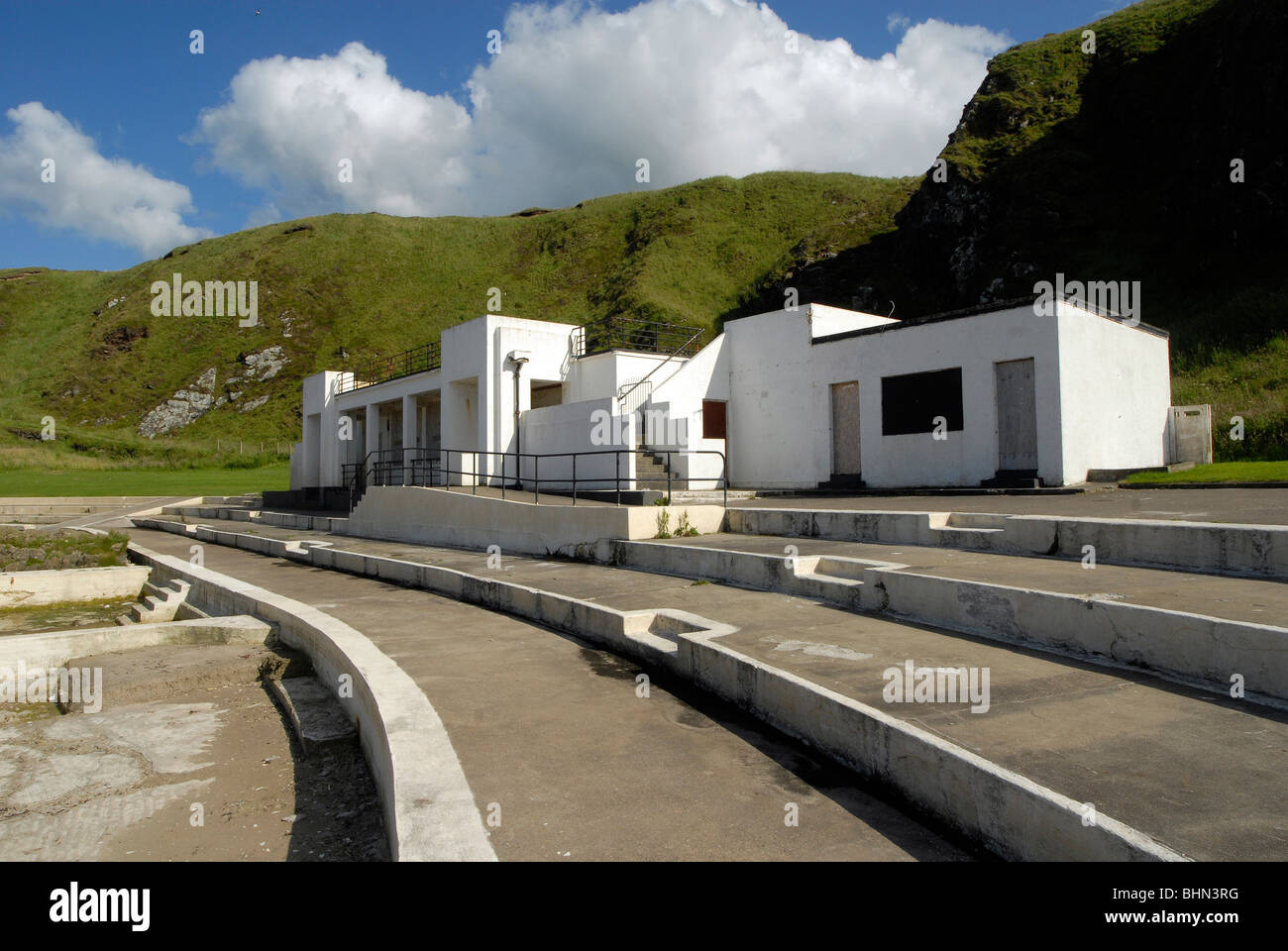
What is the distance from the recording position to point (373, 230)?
9294 cm

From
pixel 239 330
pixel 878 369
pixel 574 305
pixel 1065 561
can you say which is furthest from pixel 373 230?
pixel 1065 561

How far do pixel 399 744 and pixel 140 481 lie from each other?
4532 cm

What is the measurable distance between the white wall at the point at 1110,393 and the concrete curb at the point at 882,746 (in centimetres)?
1120

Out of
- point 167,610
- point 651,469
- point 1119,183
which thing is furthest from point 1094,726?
point 1119,183

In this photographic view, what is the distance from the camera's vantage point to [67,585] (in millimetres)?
15812

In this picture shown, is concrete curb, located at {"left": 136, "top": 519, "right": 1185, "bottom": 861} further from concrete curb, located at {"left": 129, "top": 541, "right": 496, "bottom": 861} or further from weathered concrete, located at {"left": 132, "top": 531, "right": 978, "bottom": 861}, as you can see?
concrete curb, located at {"left": 129, "top": 541, "right": 496, "bottom": 861}

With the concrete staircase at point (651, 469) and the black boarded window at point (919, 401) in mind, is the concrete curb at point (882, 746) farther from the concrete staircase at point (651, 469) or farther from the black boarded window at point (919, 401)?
the black boarded window at point (919, 401)

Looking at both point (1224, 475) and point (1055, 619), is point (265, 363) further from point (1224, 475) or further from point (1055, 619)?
point (1055, 619)

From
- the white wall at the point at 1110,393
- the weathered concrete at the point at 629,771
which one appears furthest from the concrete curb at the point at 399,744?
the white wall at the point at 1110,393

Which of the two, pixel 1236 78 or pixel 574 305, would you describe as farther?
pixel 574 305

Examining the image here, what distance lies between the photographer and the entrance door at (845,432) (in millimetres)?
18219

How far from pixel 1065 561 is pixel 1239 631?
153 inches
